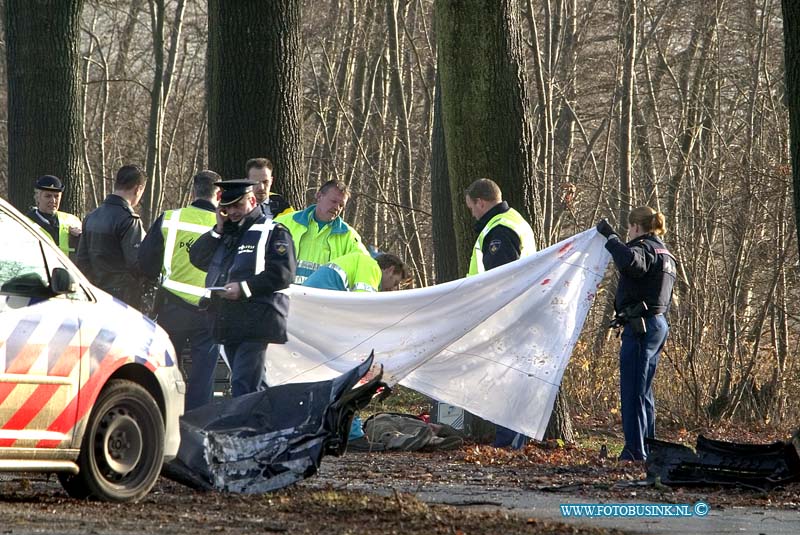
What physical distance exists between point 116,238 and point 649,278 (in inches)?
170

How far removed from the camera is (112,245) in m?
11.9

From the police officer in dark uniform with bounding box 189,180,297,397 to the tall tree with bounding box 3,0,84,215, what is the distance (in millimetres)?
7374

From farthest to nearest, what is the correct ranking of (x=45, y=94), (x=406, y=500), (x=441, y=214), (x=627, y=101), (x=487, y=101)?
1. (x=627, y=101)
2. (x=45, y=94)
3. (x=441, y=214)
4. (x=487, y=101)
5. (x=406, y=500)

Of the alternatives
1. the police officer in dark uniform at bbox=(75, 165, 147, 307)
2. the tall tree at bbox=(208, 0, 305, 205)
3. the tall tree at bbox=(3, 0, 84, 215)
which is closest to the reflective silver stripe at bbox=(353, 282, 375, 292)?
the police officer in dark uniform at bbox=(75, 165, 147, 307)

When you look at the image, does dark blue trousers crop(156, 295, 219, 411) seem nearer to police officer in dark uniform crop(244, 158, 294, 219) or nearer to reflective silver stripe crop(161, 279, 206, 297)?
reflective silver stripe crop(161, 279, 206, 297)

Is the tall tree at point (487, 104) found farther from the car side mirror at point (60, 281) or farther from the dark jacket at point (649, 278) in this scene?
the car side mirror at point (60, 281)

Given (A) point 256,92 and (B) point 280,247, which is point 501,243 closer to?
(B) point 280,247

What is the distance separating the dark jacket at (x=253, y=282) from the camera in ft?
32.0

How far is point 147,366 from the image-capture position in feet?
26.8

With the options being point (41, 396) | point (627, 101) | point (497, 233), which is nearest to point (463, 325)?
point (497, 233)

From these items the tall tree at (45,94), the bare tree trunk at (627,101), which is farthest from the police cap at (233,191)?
the bare tree trunk at (627,101)

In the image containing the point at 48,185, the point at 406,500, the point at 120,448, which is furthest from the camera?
the point at 48,185

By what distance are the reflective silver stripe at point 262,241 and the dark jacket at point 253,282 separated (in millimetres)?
13

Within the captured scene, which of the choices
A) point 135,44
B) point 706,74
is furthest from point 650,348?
point 135,44
